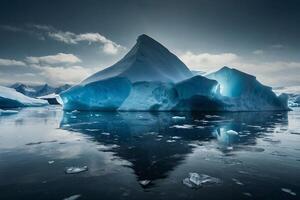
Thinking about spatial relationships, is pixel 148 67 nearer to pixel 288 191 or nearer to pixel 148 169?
pixel 148 169

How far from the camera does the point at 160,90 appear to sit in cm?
2509

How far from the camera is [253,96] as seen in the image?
27375 mm

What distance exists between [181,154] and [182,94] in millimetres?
19315

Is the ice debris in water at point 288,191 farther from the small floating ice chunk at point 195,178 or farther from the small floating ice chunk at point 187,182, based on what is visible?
the small floating ice chunk at point 187,182

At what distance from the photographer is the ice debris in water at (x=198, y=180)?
4295 millimetres

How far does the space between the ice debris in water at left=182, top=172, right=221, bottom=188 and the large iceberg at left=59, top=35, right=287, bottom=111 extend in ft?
67.1

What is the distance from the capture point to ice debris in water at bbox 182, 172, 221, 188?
14.1ft

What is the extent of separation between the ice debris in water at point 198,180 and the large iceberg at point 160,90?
20.5 m

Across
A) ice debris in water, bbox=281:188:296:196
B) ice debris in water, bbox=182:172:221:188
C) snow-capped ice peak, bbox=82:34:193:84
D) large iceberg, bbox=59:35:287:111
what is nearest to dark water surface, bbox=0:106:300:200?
ice debris in water, bbox=281:188:296:196

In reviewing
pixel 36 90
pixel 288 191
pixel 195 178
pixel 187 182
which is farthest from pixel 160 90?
pixel 36 90

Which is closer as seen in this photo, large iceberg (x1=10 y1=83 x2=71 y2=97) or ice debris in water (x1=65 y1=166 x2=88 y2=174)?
ice debris in water (x1=65 y1=166 x2=88 y2=174)

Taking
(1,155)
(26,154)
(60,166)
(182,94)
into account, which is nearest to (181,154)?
(60,166)

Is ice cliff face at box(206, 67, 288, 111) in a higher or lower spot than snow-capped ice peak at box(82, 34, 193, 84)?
lower

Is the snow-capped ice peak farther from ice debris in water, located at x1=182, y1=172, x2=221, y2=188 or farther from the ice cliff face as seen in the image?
ice debris in water, located at x1=182, y1=172, x2=221, y2=188
